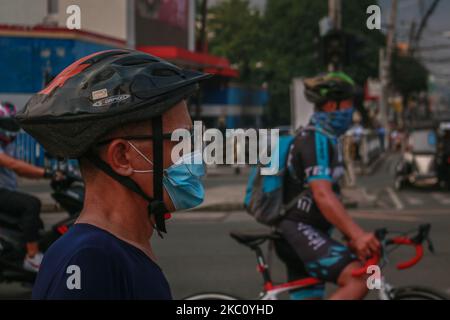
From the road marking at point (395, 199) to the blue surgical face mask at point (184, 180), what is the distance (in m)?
12.9

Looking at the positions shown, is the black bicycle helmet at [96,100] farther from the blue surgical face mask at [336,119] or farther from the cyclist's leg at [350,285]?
the blue surgical face mask at [336,119]

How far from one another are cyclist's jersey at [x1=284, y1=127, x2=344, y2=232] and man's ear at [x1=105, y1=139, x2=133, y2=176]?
2241mm

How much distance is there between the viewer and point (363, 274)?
3.94 meters

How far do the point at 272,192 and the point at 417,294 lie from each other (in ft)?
3.00

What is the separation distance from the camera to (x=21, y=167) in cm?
614

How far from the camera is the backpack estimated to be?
4.14 m

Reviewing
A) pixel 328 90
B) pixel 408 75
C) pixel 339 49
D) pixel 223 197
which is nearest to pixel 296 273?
pixel 328 90

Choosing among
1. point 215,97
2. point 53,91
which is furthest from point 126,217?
point 215,97

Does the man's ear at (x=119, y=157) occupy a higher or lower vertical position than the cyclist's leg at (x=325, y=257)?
higher

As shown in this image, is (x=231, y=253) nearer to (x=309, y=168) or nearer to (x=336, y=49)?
(x=309, y=168)

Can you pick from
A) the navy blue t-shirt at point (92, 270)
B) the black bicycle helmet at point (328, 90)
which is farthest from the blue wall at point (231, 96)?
the navy blue t-shirt at point (92, 270)

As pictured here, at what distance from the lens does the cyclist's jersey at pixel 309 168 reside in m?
4.04

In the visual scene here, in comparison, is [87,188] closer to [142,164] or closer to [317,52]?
[142,164]
